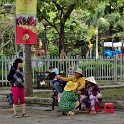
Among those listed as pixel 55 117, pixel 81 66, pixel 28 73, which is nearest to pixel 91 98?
pixel 55 117

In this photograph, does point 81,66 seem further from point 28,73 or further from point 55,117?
point 55,117

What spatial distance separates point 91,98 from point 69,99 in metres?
0.74

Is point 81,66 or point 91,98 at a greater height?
point 81,66

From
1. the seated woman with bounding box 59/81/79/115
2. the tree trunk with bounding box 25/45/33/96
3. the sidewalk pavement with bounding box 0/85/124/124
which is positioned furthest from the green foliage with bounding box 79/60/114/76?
the seated woman with bounding box 59/81/79/115

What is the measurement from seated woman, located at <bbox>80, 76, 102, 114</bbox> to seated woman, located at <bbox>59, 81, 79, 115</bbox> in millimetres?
394

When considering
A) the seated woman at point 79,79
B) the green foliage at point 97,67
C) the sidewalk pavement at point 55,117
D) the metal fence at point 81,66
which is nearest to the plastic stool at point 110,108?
the sidewalk pavement at point 55,117

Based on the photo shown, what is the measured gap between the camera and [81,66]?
81.0ft

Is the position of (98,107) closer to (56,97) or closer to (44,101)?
(56,97)

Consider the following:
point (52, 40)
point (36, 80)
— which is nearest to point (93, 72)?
point (36, 80)

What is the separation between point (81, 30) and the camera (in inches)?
1795

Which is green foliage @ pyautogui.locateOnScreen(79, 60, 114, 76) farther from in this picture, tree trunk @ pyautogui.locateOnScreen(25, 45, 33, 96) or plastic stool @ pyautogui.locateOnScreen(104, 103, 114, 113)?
plastic stool @ pyautogui.locateOnScreen(104, 103, 114, 113)

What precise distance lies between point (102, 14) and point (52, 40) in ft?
24.2

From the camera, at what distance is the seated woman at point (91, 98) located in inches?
472

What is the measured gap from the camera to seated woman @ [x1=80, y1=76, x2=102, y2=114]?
11992 millimetres
